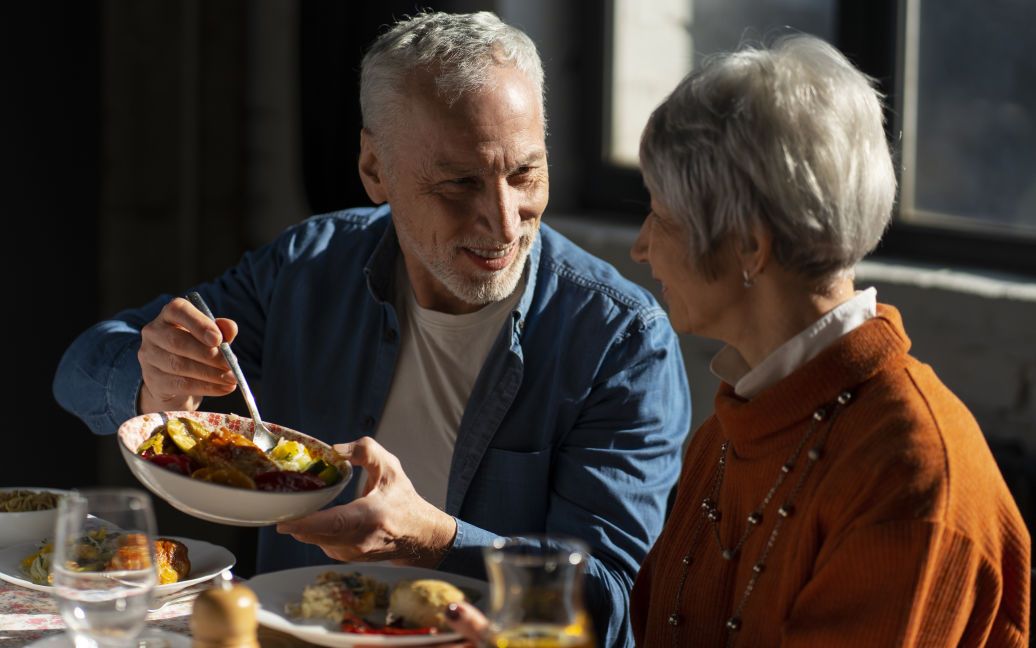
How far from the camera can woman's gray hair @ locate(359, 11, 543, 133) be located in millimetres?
1901

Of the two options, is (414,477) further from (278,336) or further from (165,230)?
(165,230)

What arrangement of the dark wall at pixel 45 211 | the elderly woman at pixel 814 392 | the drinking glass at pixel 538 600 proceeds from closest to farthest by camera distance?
the drinking glass at pixel 538 600
the elderly woman at pixel 814 392
the dark wall at pixel 45 211

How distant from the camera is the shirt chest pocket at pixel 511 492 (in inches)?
76.9

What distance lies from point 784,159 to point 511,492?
0.78 meters

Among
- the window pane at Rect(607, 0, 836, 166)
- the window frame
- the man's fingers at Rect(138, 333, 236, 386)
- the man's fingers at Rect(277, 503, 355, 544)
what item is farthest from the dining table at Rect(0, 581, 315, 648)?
the window pane at Rect(607, 0, 836, 166)

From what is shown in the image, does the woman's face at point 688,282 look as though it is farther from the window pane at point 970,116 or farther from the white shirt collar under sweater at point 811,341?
the window pane at point 970,116

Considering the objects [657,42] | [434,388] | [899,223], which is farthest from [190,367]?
[657,42]

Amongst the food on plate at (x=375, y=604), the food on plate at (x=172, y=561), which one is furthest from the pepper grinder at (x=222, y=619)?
the food on plate at (x=172, y=561)

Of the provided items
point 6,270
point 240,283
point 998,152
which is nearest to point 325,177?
point 6,270

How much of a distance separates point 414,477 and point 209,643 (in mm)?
884

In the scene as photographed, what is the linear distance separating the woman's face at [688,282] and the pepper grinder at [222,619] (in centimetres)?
58

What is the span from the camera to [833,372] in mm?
1407

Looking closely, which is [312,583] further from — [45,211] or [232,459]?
[45,211]

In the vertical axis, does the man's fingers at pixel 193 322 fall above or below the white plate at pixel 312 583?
above
